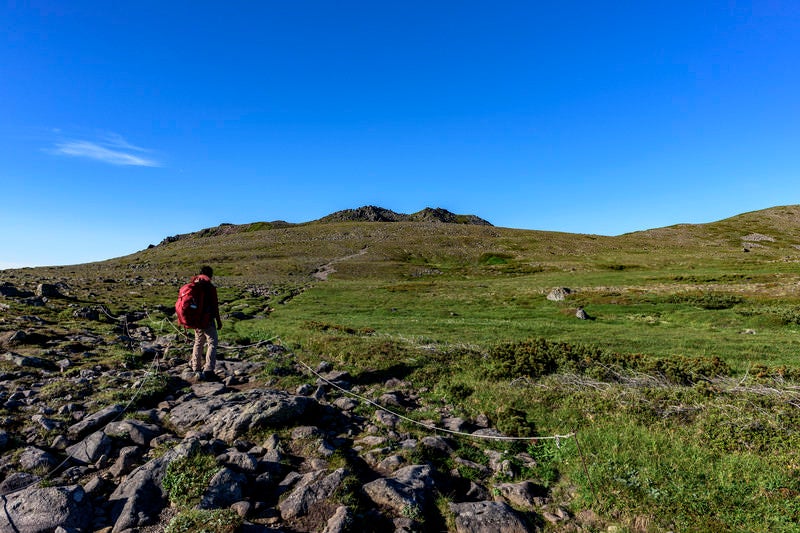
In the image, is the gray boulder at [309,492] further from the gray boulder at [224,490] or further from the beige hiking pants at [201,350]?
the beige hiking pants at [201,350]

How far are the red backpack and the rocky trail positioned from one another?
5.70 feet

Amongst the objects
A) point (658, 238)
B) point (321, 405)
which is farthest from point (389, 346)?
point (658, 238)

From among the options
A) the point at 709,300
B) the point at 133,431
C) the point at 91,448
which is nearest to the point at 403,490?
the point at 133,431

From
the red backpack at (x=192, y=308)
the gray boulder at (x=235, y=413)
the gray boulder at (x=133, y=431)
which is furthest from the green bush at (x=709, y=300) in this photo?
the gray boulder at (x=133, y=431)

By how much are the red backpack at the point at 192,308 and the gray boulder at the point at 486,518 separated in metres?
10.9

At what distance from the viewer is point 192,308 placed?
44.3 feet

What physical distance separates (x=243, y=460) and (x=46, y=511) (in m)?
2.73

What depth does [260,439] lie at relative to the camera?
27.9ft

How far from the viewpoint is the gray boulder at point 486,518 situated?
5.93 metres

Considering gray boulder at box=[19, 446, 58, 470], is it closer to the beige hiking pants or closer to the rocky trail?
the rocky trail

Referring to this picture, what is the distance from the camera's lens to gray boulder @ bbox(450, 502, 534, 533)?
593 cm

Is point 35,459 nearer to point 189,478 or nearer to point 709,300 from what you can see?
point 189,478

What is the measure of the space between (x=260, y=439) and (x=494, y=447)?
201 inches

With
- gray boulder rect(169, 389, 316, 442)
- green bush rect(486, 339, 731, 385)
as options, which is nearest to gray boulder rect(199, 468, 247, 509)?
gray boulder rect(169, 389, 316, 442)
